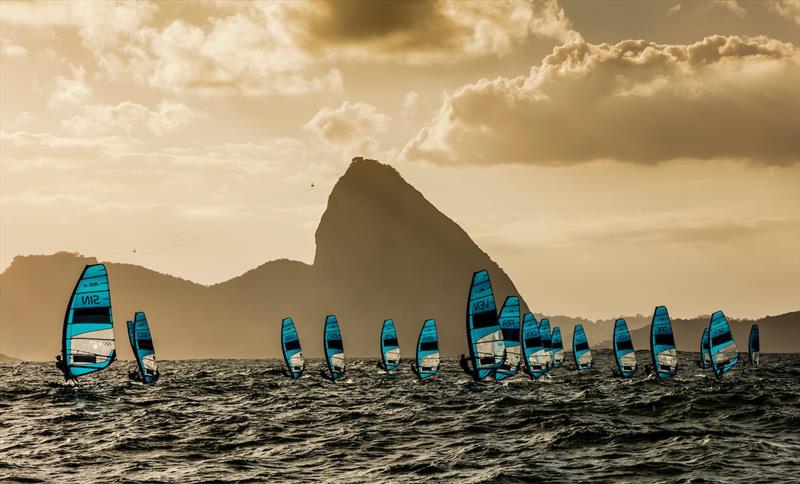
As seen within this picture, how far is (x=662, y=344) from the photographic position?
164ft

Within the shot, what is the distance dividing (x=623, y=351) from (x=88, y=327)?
33.7 meters

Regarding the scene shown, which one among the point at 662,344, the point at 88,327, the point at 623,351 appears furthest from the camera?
the point at 623,351

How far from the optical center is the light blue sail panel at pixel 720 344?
157ft

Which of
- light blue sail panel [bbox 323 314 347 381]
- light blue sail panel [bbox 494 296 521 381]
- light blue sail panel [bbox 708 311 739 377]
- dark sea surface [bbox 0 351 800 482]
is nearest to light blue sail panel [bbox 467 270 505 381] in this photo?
dark sea surface [bbox 0 351 800 482]

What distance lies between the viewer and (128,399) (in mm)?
38469

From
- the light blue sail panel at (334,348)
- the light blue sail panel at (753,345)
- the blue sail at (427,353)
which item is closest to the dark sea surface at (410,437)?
the blue sail at (427,353)

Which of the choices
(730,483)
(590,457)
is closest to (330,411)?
(590,457)

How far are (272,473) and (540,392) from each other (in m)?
23.4

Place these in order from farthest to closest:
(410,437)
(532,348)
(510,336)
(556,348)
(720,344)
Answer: (556,348), (532,348), (720,344), (510,336), (410,437)

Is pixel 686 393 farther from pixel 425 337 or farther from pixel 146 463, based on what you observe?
pixel 146 463

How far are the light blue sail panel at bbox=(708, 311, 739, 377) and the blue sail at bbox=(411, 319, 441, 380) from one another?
16.7 m

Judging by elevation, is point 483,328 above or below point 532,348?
above

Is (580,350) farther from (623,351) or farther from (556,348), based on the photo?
(556,348)

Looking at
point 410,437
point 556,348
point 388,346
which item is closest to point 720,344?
point 388,346
